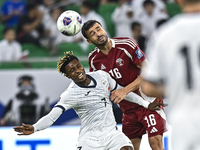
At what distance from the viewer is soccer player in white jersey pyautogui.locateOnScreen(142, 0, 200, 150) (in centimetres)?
190

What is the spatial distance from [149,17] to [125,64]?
321cm

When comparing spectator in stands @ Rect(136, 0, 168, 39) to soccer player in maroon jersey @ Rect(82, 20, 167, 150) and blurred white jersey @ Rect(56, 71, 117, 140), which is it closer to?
soccer player in maroon jersey @ Rect(82, 20, 167, 150)

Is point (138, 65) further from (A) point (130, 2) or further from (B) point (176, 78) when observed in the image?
(A) point (130, 2)

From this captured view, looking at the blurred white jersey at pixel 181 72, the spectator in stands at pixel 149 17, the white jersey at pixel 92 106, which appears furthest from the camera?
the spectator in stands at pixel 149 17

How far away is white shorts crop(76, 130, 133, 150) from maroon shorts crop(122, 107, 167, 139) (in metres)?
0.60

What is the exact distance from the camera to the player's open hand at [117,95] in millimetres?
4148

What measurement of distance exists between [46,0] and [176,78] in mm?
6924

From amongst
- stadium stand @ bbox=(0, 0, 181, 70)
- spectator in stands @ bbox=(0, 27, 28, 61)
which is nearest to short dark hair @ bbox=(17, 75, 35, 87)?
stadium stand @ bbox=(0, 0, 181, 70)

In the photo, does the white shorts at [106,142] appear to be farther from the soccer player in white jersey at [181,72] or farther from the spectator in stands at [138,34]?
the spectator in stands at [138,34]

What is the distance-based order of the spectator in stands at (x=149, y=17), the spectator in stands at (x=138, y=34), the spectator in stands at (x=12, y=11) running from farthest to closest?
the spectator in stands at (x=12, y=11), the spectator in stands at (x=149, y=17), the spectator in stands at (x=138, y=34)

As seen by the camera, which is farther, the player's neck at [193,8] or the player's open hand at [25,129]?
the player's open hand at [25,129]

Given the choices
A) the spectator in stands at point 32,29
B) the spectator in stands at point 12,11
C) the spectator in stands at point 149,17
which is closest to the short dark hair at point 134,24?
the spectator in stands at point 149,17

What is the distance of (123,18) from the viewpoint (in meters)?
7.69

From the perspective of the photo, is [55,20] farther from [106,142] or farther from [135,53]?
[106,142]
